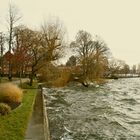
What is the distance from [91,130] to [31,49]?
30.5m

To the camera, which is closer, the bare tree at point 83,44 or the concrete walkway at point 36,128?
the concrete walkway at point 36,128

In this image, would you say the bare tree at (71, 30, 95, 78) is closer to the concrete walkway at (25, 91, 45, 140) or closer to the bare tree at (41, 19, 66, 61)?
the bare tree at (41, 19, 66, 61)

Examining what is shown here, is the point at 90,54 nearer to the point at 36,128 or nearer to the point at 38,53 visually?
the point at 38,53

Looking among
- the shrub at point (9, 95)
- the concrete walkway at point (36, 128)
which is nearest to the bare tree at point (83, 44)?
the shrub at point (9, 95)

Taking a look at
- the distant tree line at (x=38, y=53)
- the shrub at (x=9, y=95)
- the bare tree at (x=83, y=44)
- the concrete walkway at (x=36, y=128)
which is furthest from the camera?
the bare tree at (x=83, y=44)

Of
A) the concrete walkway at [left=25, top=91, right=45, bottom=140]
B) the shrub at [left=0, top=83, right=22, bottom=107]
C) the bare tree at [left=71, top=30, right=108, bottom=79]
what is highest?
the bare tree at [left=71, top=30, right=108, bottom=79]

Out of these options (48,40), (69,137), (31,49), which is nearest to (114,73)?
(48,40)

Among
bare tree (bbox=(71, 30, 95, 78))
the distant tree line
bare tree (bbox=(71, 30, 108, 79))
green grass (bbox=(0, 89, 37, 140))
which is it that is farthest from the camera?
bare tree (bbox=(71, 30, 95, 78))

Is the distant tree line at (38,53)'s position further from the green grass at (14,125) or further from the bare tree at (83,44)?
the green grass at (14,125)

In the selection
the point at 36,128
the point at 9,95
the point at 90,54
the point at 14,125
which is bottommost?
the point at 36,128

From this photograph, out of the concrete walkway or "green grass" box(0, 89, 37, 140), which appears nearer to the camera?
"green grass" box(0, 89, 37, 140)

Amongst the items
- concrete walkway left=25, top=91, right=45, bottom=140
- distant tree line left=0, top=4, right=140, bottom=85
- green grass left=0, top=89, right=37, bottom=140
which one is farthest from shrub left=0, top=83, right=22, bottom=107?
distant tree line left=0, top=4, right=140, bottom=85

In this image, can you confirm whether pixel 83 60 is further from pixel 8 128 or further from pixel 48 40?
pixel 8 128

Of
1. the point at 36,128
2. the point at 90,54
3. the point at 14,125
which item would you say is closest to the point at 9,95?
the point at 14,125
